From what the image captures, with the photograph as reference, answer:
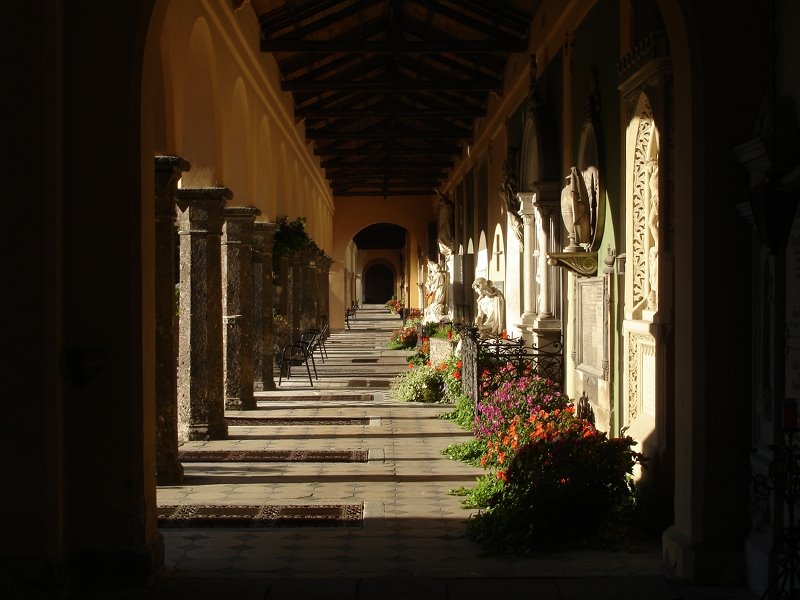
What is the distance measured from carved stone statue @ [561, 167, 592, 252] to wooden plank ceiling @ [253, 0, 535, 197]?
197 inches

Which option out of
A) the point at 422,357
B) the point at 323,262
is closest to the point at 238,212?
the point at 422,357

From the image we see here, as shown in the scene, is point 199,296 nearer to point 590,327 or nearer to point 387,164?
point 590,327

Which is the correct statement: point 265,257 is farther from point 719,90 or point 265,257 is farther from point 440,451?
point 719,90

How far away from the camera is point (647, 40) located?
22.3 feet

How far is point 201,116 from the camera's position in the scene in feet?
36.7

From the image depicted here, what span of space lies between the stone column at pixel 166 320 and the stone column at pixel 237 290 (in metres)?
4.23

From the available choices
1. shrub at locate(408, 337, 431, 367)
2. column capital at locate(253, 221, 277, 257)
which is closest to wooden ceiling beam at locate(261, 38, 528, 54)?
column capital at locate(253, 221, 277, 257)

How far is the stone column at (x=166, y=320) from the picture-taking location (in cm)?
800

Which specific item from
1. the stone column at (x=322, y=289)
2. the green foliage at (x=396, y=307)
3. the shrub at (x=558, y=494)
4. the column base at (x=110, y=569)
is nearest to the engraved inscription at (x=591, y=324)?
the shrub at (x=558, y=494)

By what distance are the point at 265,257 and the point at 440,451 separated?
5950 mm

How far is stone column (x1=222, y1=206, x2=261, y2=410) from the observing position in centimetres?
1266

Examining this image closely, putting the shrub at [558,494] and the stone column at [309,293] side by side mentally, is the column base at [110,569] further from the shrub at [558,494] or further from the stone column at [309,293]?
the stone column at [309,293]

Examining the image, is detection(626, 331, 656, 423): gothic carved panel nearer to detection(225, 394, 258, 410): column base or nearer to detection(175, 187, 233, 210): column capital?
detection(175, 187, 233, 210): column capital

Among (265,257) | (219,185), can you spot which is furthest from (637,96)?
(265,257)
